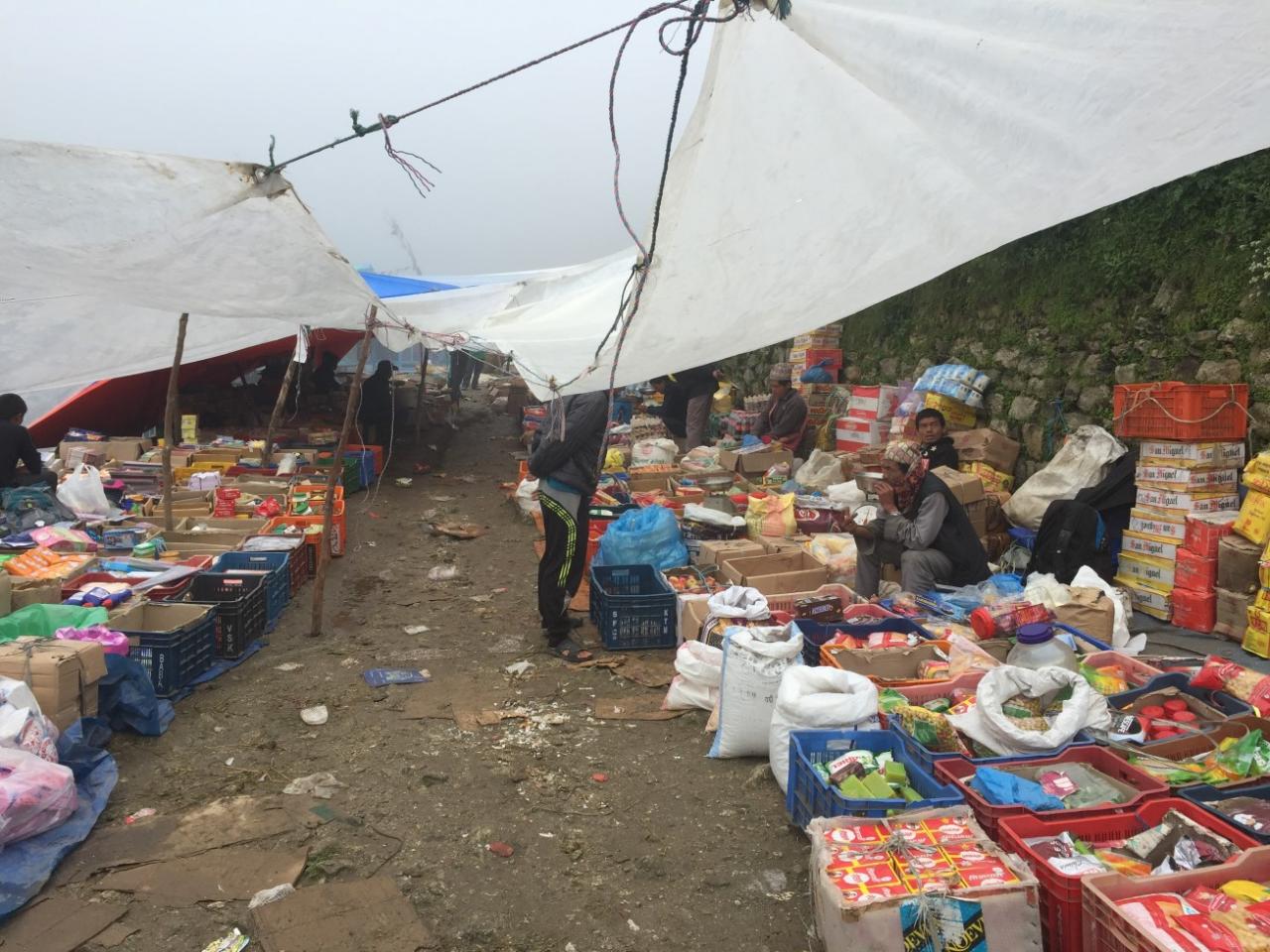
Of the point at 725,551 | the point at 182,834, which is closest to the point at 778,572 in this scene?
the point at 725,551

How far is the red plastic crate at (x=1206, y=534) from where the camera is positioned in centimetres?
536

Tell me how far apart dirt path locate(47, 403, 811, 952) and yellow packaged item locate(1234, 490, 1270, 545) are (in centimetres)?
362

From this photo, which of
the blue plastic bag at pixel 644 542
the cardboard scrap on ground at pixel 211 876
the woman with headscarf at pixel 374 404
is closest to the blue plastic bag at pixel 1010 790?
the cardboard scrap on ground at pixel 211 876

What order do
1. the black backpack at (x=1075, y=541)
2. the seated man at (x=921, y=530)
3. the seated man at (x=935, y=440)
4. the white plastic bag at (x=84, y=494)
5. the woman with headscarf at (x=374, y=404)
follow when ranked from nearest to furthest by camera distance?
the seated man at (x=921, y=530) → the black backpack at (x=1075, y=541) → the seated man at (x=935, y=440) → the white plastic bag at (x=84, y=494) → the woman with headscarf at (x=374, y=404)

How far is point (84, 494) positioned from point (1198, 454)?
363 inches

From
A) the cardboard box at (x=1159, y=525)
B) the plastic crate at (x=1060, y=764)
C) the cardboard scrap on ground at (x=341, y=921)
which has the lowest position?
the cardboard scrap on ground at (x=341, y=921)

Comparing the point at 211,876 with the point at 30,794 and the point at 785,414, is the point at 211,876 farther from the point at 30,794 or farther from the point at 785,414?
the point at 785,414

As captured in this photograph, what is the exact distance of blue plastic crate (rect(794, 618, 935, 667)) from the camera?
4617 millimetres

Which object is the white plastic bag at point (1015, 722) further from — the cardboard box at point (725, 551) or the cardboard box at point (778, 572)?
the cardboard box at point (725, 551)

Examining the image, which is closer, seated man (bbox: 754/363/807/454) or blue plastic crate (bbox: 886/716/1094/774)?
blue plastic crate (bbox: 886/716/1094/774)

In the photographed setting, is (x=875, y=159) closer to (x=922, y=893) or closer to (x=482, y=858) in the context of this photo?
(x=922, y=893)

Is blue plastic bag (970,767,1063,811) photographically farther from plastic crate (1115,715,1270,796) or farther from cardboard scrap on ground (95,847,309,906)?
cardboard scrap on ground (95,847,309,906)

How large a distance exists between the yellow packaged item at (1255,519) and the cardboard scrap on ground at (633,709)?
12.2 ft

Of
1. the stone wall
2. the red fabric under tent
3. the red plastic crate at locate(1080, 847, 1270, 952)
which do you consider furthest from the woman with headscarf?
the red plastic crate at locate(1080, 847, 1270, 952)
